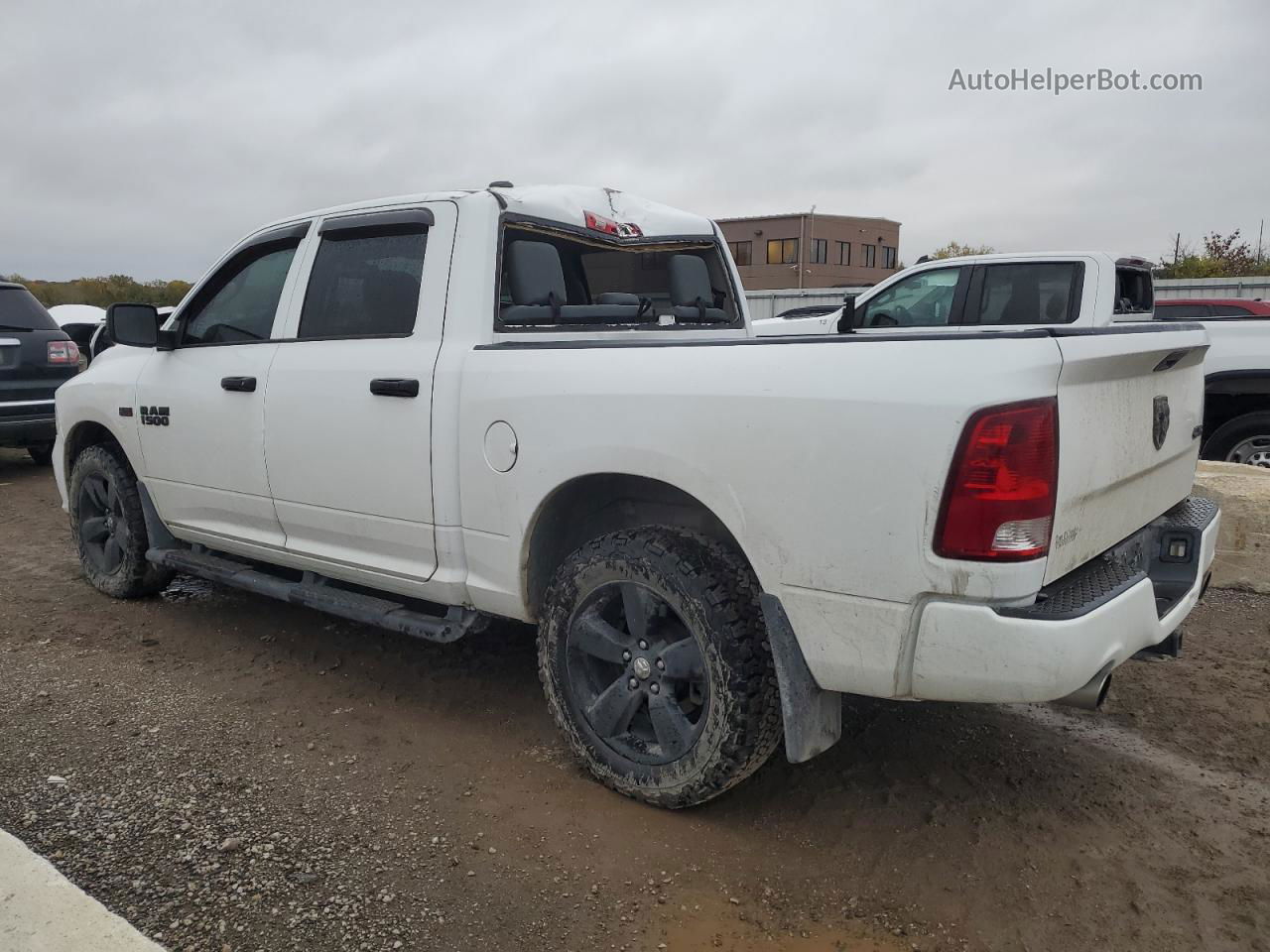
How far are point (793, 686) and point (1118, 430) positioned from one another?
1104 millimetres

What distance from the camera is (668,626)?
2.89 m

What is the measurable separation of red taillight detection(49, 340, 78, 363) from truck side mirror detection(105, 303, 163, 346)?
5394 mm

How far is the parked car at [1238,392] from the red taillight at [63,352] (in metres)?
9.70

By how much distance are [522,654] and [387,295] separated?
1.73 meters

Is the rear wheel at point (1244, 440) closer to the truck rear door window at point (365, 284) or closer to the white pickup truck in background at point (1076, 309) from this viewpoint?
the white pickup truck in background at point (1076, 309)

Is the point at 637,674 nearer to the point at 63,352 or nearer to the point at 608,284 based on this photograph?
the point at 608,284

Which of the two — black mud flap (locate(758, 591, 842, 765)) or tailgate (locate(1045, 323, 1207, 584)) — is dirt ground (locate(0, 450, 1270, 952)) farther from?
tailgate (locate(1045, 323, 1207, 584))

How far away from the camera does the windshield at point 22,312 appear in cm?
889

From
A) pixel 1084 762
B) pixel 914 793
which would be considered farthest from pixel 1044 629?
pixel 1084 762

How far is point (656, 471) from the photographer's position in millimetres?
2695

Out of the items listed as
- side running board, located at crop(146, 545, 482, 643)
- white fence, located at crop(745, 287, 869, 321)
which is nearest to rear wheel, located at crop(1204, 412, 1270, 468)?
side running board, located at crop(146, 545, 482, 643)

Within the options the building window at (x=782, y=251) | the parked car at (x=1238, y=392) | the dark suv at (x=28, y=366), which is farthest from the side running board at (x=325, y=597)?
the building window at (x=782, y=251)

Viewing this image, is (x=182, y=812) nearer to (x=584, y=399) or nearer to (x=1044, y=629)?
(x=584, y=399)

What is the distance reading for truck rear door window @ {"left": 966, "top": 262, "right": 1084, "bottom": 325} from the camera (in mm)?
7070
